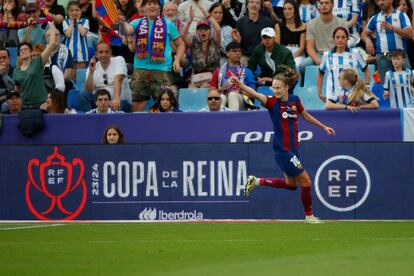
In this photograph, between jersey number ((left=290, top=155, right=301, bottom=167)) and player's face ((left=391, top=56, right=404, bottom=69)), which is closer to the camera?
jersey number ((left=290, top=155, right=301, bottom=167))

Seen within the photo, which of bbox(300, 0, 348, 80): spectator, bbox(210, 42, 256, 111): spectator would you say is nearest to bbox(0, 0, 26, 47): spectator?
bbox(210, 42, 256, 111): spectator

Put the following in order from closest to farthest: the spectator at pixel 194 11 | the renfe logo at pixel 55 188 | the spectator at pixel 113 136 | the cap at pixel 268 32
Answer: the renfe logo at pixel 55 188 → the spectator at pixel 113 136 → the cap at pixel 268 32 → the spectator at pixel 194 11

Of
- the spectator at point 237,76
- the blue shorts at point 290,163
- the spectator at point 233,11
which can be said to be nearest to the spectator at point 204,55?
the spectator at point 237,76

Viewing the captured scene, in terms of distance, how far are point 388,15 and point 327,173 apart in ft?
13.0

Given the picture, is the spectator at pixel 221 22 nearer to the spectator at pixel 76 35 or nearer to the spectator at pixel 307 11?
the spectator at pixel 307 11

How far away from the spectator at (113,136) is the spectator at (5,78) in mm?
2892

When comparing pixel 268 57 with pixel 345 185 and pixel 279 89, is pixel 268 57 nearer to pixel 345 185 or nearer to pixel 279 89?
pixel 345 185

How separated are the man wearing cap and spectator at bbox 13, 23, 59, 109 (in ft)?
11.7

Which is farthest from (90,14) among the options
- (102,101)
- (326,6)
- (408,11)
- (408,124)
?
(408,124)

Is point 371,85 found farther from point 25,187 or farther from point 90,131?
point 25,187

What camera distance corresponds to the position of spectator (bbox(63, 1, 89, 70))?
21844mm

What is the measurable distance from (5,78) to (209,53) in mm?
3818

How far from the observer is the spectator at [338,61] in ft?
60.8

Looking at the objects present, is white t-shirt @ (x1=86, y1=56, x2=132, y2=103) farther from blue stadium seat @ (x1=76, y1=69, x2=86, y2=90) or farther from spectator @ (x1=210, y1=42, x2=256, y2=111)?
spectator @ (x1=210, y1=42, x2=256, y2=111)
